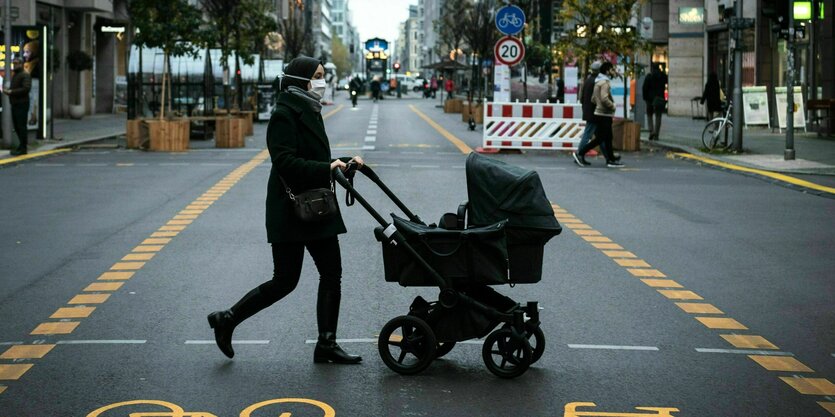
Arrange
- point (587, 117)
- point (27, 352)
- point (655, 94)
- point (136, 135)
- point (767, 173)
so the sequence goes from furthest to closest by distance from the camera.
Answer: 1. point (655, 94)
2. point (136, 135)
3. point (587, 117)
4. point (767, 173)
5. point (27, 352)

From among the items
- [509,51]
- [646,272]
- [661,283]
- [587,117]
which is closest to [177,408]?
[661,283]

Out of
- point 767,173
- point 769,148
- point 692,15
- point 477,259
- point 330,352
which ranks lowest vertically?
point 330,352

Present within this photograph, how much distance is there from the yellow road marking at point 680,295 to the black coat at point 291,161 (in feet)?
10.1

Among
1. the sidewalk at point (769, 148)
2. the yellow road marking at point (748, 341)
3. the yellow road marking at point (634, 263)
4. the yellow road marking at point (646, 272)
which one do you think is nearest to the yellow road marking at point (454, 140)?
the sidewalk at point (769, 148)

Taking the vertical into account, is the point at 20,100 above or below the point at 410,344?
above

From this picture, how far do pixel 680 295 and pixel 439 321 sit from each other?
3035 mm

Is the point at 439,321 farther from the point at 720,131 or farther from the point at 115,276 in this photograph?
the point at 720,131

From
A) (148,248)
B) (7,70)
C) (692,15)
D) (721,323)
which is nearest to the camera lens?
(721,323)

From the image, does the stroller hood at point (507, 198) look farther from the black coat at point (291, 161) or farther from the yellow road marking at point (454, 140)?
the yellow road marking at point (454, 140)

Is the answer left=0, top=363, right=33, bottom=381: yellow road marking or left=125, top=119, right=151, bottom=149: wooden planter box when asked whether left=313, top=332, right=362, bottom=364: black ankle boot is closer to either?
left=0, top=363, right=33, bottom=381: yellow road marking

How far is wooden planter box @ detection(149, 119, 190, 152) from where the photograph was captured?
92.1ft

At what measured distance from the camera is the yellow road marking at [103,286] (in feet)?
31.2

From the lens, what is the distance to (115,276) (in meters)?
10.1

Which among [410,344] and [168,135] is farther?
[168,135]
